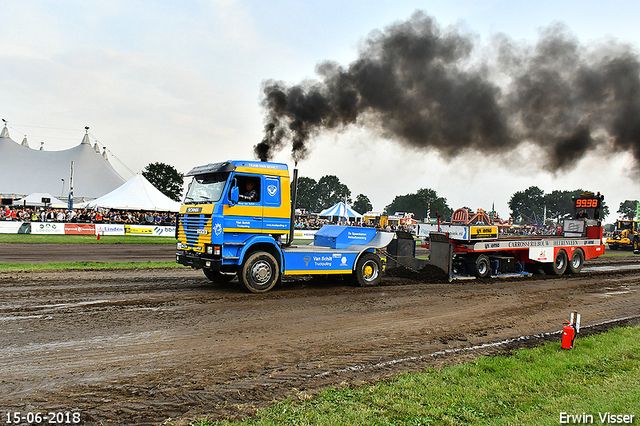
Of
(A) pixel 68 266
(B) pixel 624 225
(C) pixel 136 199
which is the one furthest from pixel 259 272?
(B) pixel 624 225

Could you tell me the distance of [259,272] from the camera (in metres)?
10.1

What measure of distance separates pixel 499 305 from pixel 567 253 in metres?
9.09

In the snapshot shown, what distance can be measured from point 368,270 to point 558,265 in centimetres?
954

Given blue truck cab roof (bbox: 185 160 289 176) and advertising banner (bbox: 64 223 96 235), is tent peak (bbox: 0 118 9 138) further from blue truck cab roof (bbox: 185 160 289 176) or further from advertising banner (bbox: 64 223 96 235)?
blue truck cab roof (bbox: 185 160 289 176)

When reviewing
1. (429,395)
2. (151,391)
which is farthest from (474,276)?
(151,391)

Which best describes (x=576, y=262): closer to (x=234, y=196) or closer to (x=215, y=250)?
(x=234, y=196)

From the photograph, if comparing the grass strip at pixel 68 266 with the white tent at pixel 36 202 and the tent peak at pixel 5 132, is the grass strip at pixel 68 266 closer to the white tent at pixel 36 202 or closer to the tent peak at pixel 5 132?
the white tent at pixel 36 202

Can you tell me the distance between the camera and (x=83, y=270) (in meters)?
13.4

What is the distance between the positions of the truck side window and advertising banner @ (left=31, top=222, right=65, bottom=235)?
27.0m

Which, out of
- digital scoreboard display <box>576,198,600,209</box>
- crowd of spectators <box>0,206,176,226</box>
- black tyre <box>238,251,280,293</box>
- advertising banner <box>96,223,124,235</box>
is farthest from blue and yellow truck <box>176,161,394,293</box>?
crowd of spectators <box>0,206,176,226</box>

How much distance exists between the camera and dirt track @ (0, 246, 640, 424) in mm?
4426

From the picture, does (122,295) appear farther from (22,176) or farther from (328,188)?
(328,188)

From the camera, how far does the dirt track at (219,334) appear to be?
4.43m

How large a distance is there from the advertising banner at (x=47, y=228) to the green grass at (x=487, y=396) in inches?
1268
